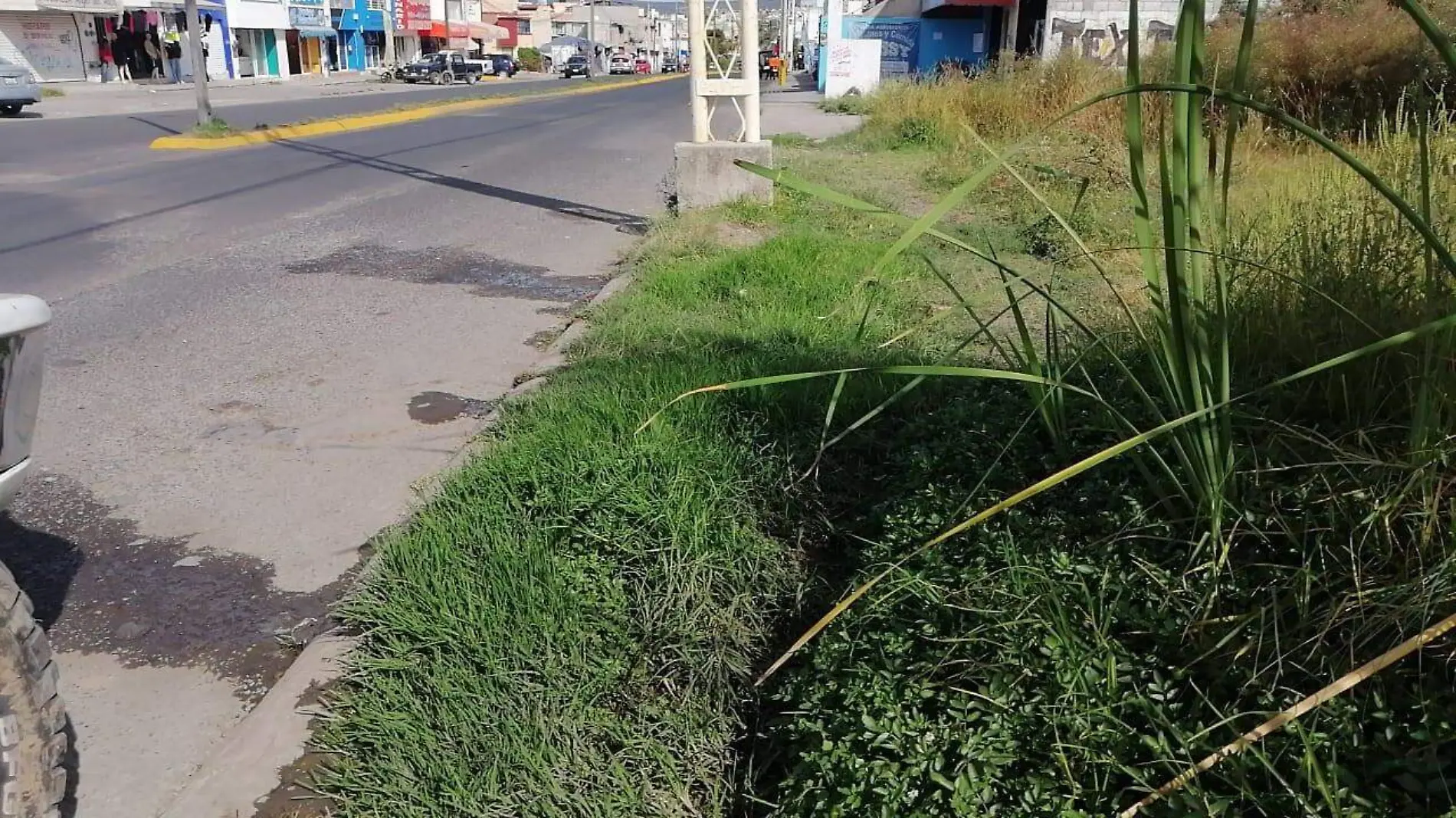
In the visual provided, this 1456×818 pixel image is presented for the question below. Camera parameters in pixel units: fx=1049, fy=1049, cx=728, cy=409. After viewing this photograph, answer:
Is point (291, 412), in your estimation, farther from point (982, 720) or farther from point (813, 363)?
point (982, 720)

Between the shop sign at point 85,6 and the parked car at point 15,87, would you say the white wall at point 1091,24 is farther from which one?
the shop sign at point 85,6

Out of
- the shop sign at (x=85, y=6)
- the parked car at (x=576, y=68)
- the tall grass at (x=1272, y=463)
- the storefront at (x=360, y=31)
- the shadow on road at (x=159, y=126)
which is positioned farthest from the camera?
the parked car at (x=576, y=68)

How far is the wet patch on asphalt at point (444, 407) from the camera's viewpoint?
5.13 metres

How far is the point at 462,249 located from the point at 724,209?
7.66 feet

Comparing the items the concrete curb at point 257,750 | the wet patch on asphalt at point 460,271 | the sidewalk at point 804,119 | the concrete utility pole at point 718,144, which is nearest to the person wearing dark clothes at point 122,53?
the sidewalk at point 804,119

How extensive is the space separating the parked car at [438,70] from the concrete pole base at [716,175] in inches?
1713

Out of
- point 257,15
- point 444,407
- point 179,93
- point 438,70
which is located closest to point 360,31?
point 257,15

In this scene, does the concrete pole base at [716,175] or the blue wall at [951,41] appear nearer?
the concrete pole base at [716,175]

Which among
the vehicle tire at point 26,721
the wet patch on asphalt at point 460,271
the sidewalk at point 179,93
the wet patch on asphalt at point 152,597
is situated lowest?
the wet patch on asphalt at point 152,597

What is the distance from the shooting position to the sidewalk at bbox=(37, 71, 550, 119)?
1054 inches

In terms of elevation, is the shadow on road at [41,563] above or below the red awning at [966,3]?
below

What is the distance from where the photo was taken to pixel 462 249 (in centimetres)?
926

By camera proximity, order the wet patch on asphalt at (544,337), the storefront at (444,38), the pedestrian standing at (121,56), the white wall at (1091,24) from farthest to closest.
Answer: the storefront at (444,38), the pedestrian standing at (121,56), the white wall at (1091,24), the wet patch on asphalt at (544,337)

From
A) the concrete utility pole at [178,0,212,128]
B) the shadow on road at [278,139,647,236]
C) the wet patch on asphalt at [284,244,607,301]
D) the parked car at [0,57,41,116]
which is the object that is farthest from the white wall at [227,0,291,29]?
the wet patch on asphalt at [284,244,607,301]
